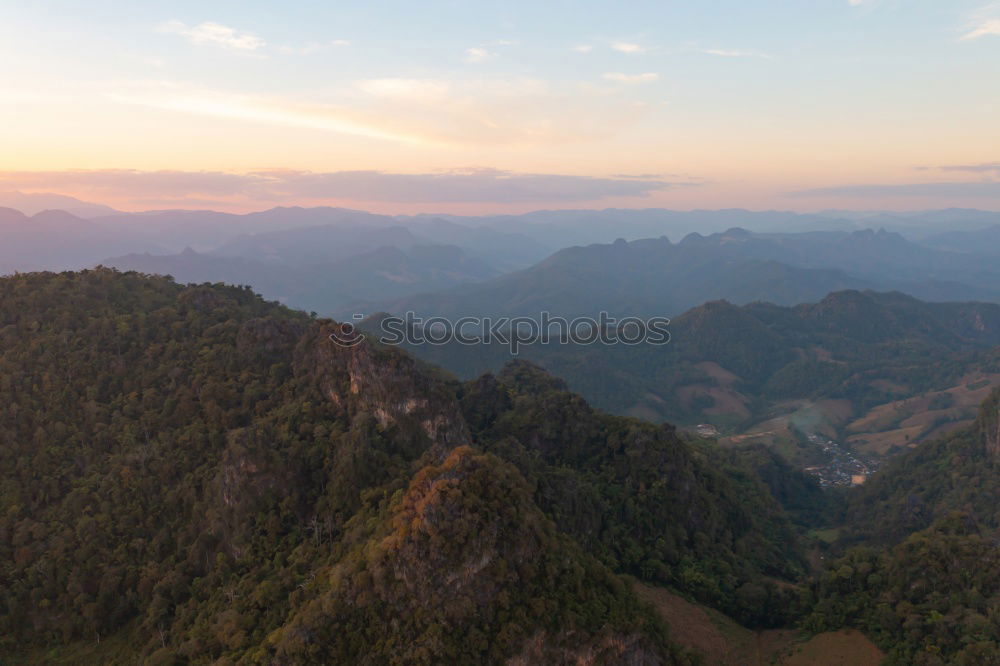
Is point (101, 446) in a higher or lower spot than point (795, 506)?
higher

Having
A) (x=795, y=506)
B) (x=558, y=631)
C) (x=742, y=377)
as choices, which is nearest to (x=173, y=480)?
(x=558, y=631)

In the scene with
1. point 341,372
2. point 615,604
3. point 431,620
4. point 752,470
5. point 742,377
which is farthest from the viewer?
point 742,377

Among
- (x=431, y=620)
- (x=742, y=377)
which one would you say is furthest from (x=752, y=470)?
(x=742, y=377)

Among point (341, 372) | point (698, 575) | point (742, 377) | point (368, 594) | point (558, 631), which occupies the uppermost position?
point (341, 372)

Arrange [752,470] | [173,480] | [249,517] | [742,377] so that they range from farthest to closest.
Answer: [742,377] < [752,470] < [173,480] < [249,517]

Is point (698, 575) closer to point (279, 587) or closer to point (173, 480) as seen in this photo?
point (279, 587)

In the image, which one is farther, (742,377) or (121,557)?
(742,377)

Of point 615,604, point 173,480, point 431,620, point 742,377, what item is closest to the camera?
point 431,620

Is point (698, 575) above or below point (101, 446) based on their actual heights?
below

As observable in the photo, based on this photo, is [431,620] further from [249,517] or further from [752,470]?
[752,470]
